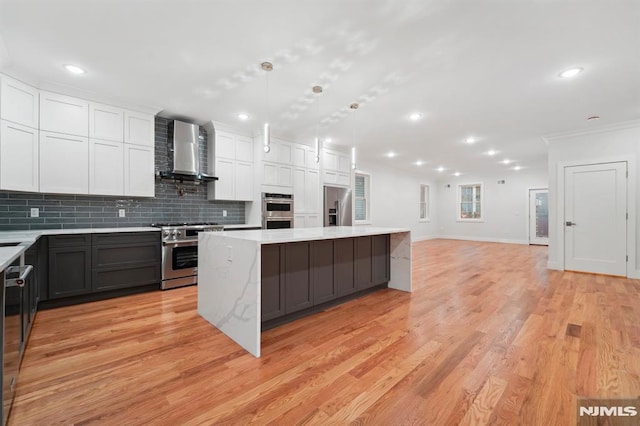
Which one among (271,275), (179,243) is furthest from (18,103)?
(271,275)

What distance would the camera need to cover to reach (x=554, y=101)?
148 inches

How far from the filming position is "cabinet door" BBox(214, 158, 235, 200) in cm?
475

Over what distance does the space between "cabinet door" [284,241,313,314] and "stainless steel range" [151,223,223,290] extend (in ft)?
7.15

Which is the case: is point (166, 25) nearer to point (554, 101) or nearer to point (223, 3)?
point (223, 3)

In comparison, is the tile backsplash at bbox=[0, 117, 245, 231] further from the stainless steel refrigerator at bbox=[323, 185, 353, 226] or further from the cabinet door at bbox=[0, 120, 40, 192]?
the stainless steel refrigerator at bbox=[323, 185, 353, 226]

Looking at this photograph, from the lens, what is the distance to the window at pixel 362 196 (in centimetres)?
811

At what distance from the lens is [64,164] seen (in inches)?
135

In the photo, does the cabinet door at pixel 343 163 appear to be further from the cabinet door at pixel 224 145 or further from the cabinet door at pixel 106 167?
the cabinet door at pixel 106 167

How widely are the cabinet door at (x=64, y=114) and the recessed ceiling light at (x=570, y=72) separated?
565 cm

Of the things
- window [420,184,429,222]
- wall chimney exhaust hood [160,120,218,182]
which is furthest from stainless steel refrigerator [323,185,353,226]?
window [420,184,429,222]

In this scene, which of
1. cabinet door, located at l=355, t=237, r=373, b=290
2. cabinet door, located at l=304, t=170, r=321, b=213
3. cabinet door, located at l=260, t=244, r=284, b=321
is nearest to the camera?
cabinet door, located at l=260, t=244, r=284, b=321

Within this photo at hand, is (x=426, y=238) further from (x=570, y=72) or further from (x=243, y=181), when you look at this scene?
(x=570, y=72)

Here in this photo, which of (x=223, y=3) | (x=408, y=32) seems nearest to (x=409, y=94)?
(x=408, y=32)

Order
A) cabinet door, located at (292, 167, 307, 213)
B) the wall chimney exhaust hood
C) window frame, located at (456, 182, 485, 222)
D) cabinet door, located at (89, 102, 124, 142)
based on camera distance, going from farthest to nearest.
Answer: window frame, located at (456, 182, 485, 222) < cabinet door, located at (292, 167, 307, 213) < the wall chimney exhaust hood < cabinet door, located at (89, 102, 124, 142)
